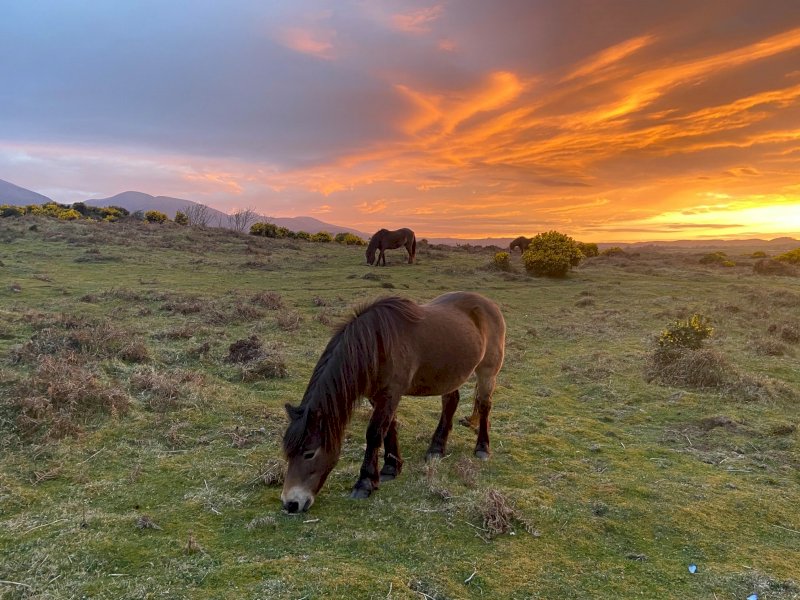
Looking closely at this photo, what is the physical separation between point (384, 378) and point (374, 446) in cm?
70

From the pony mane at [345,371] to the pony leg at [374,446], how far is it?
240 millimetres

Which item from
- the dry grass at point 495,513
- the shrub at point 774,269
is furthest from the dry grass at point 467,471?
the shrub at point 774,269

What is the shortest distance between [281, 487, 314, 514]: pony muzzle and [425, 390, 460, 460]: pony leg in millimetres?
1952

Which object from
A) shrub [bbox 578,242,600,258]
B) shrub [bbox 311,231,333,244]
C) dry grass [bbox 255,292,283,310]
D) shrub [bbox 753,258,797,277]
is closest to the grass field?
dry grass [bbox 255,292,283,310]

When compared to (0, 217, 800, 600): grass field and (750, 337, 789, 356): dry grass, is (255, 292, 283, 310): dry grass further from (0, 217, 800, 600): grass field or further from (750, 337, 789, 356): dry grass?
(750, 337, 789, 356): dry grass

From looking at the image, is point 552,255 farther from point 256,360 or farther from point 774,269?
point 256,360

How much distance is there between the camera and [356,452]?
19.7 ft

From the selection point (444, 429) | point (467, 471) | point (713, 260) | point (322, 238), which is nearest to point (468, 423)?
point (444, 429)

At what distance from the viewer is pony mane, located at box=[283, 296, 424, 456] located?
444 cm

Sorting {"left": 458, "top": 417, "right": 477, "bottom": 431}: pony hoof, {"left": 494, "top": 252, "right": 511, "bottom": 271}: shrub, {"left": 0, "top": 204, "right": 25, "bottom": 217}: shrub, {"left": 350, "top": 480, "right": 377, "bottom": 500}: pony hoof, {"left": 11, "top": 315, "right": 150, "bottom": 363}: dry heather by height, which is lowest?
{"left": 458, "top": 417, "right": 477, "bottom": 431}: pony hoof

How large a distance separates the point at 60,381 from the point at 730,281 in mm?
29738

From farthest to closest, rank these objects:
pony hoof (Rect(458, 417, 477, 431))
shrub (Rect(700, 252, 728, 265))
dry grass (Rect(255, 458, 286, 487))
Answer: shrub (Rect(700, 252, 728, 265))
pony hoof (Rect(458, 417, 477, 431))
dry grass (Rect(255, 458, 286, 487))

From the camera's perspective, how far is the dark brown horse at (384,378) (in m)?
4.43

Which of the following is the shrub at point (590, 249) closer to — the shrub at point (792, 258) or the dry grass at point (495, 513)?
the shrub at point (792, 258)
